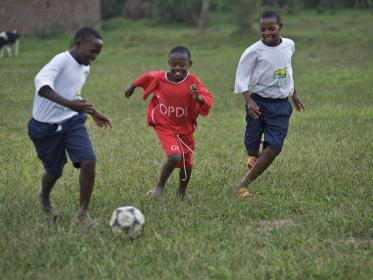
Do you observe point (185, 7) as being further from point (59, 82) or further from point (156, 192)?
point (59, 82)

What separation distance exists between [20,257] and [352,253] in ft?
7.08

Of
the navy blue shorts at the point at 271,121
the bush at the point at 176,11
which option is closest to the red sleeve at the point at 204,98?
the navy blue shorts at the point at 271,121

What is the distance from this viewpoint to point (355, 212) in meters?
5.43

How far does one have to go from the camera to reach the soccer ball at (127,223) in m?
4.79

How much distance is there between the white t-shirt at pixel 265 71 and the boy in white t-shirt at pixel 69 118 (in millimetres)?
1610

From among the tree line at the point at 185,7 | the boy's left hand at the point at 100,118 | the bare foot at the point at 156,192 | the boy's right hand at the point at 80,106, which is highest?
the boy's right hand at the point at 80,106

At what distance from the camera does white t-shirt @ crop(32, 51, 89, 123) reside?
16.0 ft

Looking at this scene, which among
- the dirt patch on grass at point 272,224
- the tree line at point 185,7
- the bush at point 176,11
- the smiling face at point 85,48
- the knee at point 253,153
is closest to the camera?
the smiling face at point 85,48

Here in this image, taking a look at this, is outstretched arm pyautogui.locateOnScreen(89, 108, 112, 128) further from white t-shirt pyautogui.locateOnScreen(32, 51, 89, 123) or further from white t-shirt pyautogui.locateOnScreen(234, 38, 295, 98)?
white t-shirt pyautogui.locateOnScreen(234, 38, 295, 98)

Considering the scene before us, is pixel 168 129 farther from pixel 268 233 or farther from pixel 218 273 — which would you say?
pixel 218 273

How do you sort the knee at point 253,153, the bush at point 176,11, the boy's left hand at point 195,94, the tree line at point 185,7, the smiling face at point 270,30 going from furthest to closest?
the tree line at point 185,7, the bush at point 176,11, the knee at point 253,153, the smiling face at point 270,30, the boy's left hand at point 195,94

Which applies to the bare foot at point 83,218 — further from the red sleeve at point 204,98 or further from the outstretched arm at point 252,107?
the outstretched arm at point 252,107

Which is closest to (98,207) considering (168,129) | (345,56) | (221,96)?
(168,129)

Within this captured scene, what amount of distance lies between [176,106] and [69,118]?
1.18m
